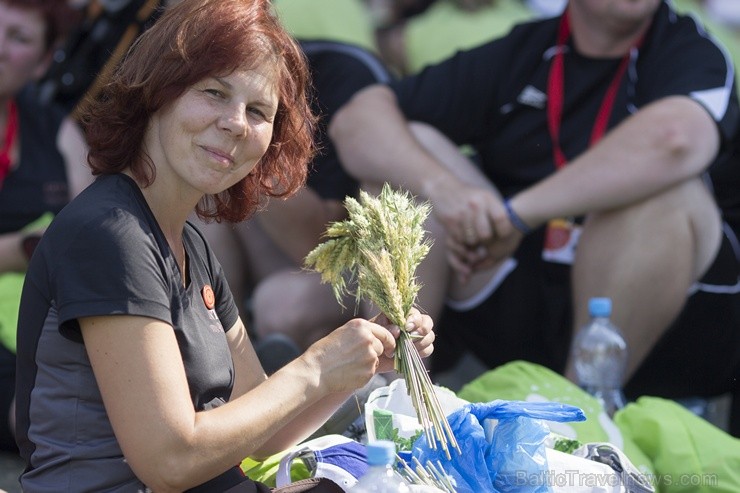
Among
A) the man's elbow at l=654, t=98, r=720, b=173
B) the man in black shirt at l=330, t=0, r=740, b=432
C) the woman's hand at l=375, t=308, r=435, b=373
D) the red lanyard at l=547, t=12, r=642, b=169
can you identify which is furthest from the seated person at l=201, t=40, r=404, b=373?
the woman's hand at l=375, t=308, r=435, b=373

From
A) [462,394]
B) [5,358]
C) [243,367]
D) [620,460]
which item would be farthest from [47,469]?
[5,358]

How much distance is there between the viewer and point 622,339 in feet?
12.5

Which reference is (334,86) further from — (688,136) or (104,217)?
(104,217)

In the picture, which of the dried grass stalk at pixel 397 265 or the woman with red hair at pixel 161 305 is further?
the dried grass stalk at pixel 397 265

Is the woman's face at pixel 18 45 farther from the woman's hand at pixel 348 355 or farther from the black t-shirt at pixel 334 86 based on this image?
the woman's hand at pixel 348 355

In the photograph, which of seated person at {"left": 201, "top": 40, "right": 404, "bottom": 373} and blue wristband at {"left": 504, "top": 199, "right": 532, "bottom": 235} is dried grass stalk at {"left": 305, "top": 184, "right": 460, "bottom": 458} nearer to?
blue wristband at {"left": 504, "top": 199, "right": 532, "bottom": 235}

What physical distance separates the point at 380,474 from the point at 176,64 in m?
0.83

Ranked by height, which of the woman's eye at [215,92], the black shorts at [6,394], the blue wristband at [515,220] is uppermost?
the woman's eye at [215,92]

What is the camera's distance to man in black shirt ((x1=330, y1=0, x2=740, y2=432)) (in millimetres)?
3805

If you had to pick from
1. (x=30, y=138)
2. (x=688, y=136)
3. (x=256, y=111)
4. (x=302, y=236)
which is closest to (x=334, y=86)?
(x=302, y=236)

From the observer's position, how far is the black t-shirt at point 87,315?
199 cm

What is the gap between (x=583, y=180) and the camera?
3.81 meters

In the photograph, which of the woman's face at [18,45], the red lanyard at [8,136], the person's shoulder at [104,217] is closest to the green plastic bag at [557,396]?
the person's shoulder at [104,217]

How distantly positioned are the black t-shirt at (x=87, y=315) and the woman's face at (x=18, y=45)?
2.60 metres
